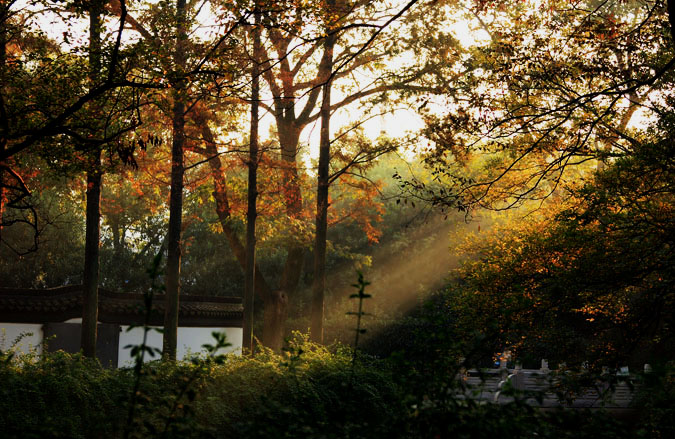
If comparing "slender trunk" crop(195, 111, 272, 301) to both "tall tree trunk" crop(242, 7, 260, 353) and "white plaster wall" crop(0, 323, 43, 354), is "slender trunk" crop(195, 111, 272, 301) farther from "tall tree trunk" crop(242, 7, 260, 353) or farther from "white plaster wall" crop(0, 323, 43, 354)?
"white plaster wall" crop(0, 323, 43, 354)

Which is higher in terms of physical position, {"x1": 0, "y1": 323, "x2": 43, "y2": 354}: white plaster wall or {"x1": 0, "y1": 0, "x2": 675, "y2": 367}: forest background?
{"x1": 0, "y1": 0, "x2": 675, "y2": 367}: forest background

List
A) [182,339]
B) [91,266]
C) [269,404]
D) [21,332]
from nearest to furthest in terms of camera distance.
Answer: [269,404], [91,266], [21,332], [182,339]

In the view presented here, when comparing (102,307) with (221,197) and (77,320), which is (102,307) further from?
(221,197)

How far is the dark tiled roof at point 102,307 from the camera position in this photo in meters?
18.4

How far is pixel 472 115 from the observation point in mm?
11062

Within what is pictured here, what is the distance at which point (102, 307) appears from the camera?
20406 millimetres

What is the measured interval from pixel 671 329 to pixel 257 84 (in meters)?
11.2

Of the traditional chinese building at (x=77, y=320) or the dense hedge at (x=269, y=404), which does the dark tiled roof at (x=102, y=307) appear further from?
the dense hedge at (x=269, y=404)

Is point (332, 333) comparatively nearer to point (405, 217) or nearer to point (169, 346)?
point (405, 217)

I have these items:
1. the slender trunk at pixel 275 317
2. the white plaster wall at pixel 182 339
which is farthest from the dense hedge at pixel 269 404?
the white plaster wall at pixel 182 339

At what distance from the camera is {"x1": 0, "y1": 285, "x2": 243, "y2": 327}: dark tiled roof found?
18.4 meters

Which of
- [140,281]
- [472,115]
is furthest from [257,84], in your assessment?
[140,281]

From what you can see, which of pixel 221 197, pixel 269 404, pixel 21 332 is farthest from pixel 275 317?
pixel 269 404

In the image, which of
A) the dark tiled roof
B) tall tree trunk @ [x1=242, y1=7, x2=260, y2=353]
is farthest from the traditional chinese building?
tall tree trunk @ [x1=242, y1=7, x2=260, y2=353]
